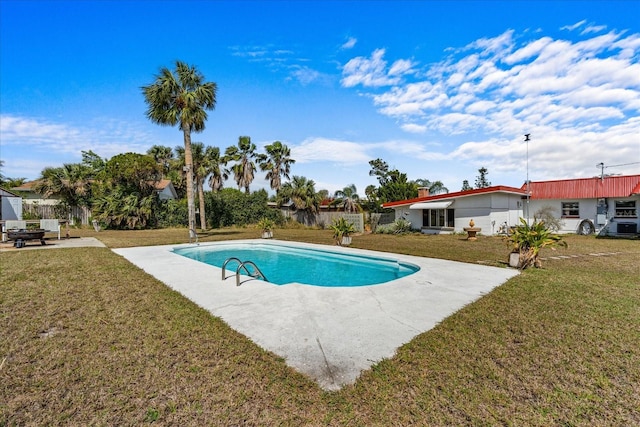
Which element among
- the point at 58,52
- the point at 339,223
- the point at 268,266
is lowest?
the point at 268,266

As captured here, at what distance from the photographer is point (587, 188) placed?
61.6 ft

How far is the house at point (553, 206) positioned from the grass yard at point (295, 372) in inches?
560

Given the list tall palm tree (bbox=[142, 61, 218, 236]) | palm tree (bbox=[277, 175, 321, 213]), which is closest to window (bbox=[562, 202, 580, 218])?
palm tree (bbox=[277, 175, 321, 213])

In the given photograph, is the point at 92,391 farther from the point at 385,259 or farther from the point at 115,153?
the point at 115,153

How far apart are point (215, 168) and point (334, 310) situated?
26.1 meters

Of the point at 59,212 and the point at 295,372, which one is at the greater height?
the point at 59,212

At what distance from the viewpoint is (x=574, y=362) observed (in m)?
3.09

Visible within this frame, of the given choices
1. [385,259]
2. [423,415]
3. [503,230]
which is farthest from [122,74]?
[503,230]

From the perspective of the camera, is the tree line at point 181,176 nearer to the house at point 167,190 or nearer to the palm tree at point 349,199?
the palm tree at point 349,199

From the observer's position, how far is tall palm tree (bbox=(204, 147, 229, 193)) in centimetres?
2678

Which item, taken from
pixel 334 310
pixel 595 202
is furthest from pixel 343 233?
pixel 595 202

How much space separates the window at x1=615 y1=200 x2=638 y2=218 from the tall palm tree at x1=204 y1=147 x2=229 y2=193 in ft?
98.5

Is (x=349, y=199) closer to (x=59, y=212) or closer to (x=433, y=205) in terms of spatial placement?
(x=433, y=205)

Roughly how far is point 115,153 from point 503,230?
30.0 metres
